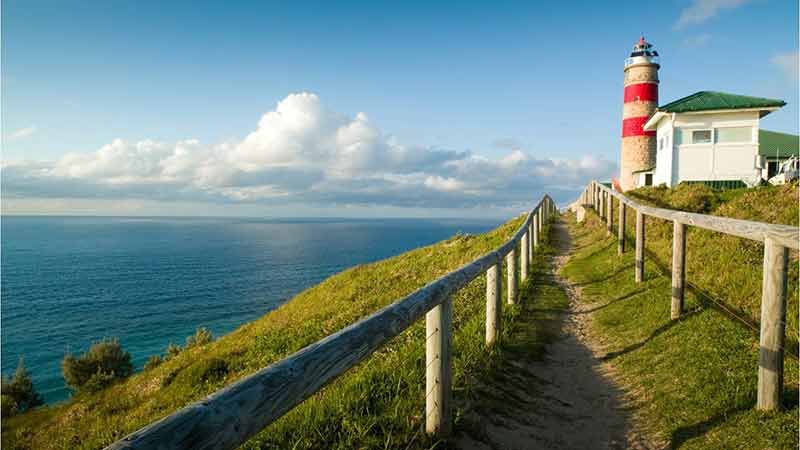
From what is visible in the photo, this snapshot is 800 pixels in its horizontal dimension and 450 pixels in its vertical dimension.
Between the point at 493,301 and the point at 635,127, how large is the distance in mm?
37855

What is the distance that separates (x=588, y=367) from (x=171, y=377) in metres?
11.4

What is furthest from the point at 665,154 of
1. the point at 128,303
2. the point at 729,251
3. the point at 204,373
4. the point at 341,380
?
the point at 128,303

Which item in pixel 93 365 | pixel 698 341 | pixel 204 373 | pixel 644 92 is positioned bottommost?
pixel 93 365

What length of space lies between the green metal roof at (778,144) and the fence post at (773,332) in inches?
1484

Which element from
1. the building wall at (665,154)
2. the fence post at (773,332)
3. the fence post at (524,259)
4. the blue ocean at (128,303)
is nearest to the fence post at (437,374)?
the fence post at (773,332)

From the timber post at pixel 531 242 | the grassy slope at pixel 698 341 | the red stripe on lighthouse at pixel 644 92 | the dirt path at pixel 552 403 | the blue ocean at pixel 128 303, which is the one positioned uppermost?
the red stripe on lighthouse at pixel 644 92

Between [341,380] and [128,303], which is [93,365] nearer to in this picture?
[341,380]

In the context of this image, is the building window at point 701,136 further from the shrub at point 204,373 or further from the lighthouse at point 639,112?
the shrub at point 204,373

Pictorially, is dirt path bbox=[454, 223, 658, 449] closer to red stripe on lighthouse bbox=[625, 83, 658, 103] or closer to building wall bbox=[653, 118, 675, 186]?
building wall bbox=[653, 118, 675, 186]

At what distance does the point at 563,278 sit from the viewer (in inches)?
437

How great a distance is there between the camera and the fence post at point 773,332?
375 centimetres

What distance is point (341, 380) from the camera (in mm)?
5176

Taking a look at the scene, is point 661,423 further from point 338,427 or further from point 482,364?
point 338,427

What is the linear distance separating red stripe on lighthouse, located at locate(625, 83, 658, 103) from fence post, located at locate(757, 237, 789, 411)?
3965 centimetres
